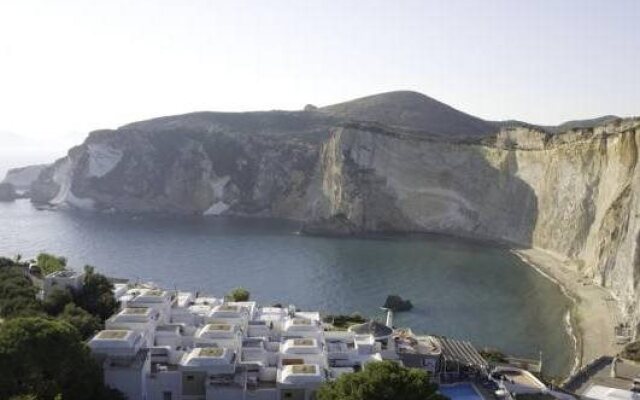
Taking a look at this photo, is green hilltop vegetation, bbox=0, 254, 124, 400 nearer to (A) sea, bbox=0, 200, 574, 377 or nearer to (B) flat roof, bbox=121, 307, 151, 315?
(B) flat roof, bbox=121, 307, 151, 315

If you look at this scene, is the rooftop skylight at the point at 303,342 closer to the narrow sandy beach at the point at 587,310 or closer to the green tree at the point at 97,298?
the green tree at the point at 97,298

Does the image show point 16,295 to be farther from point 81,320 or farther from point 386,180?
point 386,180

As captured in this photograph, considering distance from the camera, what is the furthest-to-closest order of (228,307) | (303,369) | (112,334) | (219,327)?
(228,307), (219,327), (112,334), (303,369)

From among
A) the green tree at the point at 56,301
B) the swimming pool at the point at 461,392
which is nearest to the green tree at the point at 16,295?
the green tree at the point at 56,301

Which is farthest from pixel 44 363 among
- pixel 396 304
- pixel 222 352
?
pixel 396 304

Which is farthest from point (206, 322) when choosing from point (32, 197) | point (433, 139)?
point (32, 197)

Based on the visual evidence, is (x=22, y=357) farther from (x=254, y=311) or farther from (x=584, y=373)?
(x=584, y=373)
